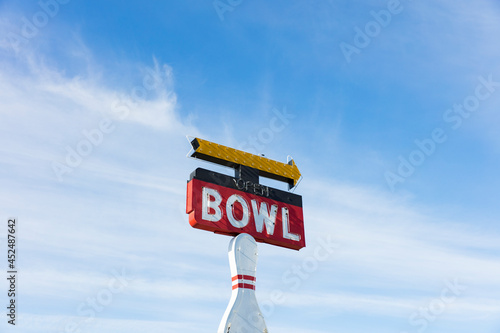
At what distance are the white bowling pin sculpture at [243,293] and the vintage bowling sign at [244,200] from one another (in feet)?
2.22

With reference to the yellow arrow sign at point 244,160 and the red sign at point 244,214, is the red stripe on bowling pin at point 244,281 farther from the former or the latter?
the yellow arrow sign at point 244,160

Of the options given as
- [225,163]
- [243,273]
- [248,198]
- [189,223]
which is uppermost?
[225,163]

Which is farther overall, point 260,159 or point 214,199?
point 260,159

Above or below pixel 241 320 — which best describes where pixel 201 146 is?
above

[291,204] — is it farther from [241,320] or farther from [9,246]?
[9,246]

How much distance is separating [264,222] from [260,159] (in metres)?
2.59

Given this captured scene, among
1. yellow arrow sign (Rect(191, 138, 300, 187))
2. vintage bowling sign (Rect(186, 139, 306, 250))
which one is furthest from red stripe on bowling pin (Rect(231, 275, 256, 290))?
yellow arrow sign (Rect(191, 138, 300, 187))

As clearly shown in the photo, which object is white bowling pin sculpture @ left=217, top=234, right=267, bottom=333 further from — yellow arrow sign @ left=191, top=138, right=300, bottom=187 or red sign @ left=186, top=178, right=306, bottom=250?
yellow arrow sign @ left=191, top=138, right=300, bottom=187

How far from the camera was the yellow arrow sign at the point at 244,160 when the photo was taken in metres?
18.8

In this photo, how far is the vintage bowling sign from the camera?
58.9ft

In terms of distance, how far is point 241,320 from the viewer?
1666cm

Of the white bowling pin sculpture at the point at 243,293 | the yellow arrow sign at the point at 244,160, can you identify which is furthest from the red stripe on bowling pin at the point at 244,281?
the yellow arrow sign at the point at 244,160

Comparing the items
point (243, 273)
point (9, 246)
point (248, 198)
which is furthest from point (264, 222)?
point (9, 246)

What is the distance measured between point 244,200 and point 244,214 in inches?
21.2
